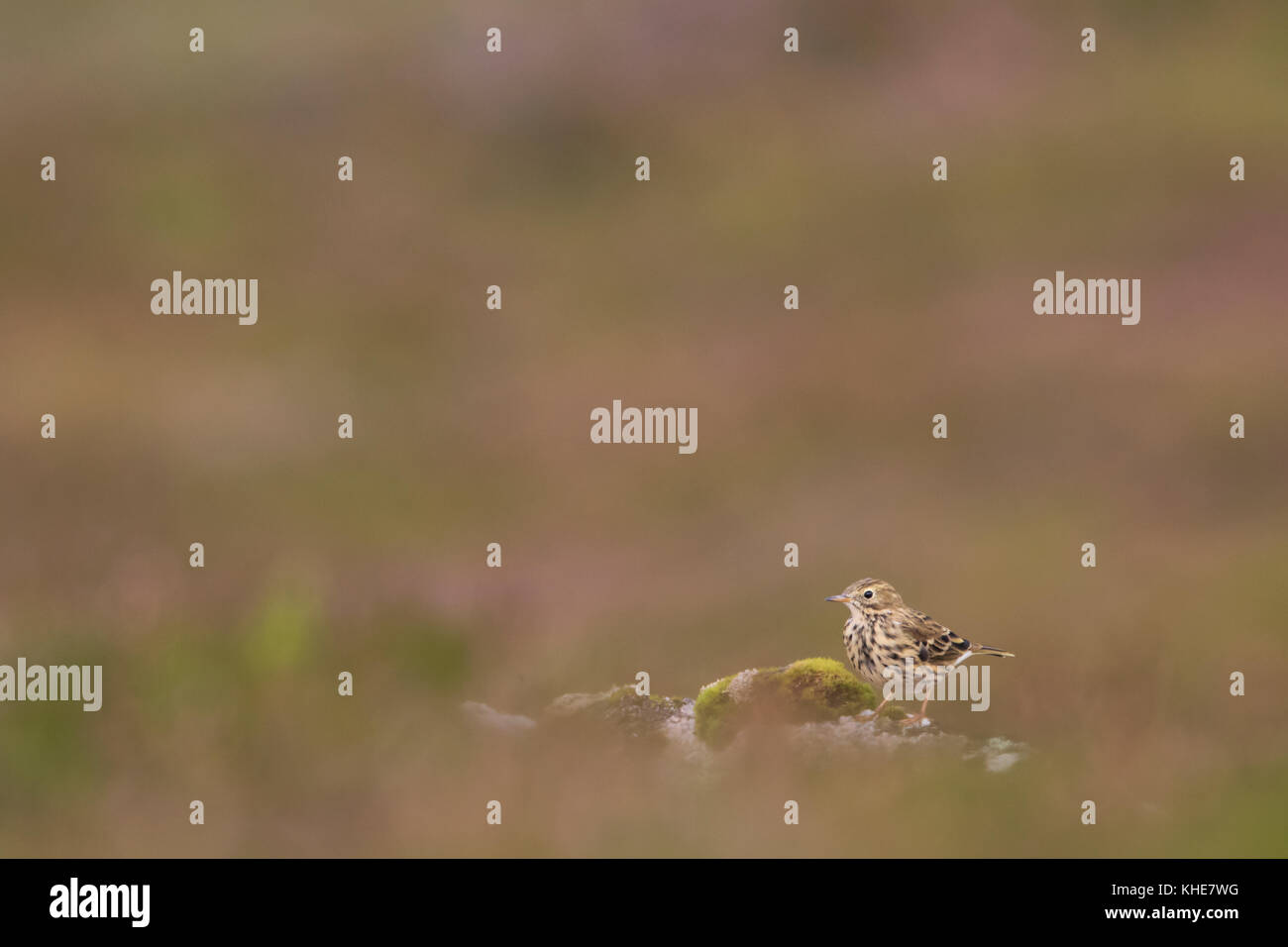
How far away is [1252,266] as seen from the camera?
71.1 feet

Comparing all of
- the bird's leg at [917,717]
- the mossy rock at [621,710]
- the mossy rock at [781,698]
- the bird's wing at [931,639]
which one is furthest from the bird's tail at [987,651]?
the mossy rock at [621,710]

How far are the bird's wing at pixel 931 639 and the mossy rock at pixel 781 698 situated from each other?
16.3 inches

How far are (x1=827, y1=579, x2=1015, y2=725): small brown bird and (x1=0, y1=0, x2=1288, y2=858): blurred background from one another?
0.36 m

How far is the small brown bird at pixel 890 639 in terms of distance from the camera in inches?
305

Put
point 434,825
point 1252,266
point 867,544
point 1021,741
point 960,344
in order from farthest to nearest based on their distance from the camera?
point 1252,266 → point 960,344 → point 867,544 → point 1021,741 → point 434,825

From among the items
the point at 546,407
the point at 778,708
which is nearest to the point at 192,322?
the point at 546,407

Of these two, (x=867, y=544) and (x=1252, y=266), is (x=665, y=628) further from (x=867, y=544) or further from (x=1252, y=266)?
(x=1252, y=266)

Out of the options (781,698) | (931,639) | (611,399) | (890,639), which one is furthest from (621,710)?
(611,399)

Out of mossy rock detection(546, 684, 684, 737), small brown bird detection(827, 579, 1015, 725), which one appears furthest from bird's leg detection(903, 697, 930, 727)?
mossy rock detection(546, 684, 684, 737)

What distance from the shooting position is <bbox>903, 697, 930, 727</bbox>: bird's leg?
7.60 metres

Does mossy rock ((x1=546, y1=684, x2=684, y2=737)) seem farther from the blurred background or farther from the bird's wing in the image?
the bird's wing

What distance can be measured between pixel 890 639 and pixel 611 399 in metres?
11.8

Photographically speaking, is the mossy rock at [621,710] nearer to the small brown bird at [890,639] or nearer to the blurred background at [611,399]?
the blurred background at [611,399]

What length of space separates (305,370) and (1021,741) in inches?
601
